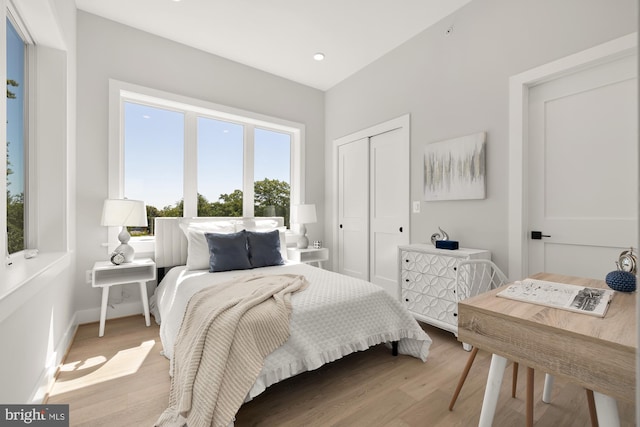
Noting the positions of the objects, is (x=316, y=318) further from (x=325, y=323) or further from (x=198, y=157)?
(x=198, y=157)

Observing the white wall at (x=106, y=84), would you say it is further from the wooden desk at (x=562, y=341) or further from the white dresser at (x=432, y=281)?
the wooden desk at (x=562, y=341)

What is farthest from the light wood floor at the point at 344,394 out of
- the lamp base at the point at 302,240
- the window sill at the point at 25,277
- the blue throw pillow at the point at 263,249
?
the lamp base at the point at 302,240

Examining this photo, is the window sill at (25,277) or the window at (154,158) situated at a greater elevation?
the window at (154,158)

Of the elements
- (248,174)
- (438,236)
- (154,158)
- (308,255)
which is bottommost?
(308,255)

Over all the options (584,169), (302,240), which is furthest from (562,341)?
(302,240)

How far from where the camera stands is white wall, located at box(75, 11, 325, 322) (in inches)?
112

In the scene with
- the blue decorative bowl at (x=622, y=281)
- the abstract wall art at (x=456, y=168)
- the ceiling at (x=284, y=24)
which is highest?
the ceiling at (x=284, y=24)

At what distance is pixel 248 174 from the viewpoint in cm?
396

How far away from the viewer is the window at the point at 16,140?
1781 millimetres

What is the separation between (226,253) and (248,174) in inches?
60.5

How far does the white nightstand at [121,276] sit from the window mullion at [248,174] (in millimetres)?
1397

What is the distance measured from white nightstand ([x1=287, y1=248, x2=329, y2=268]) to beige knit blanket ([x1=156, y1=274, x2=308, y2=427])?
6.14ft

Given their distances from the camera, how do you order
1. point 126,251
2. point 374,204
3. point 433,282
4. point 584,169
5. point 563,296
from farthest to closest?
point 374,204 < point 126,251 < point 433,282 < point 584,169 < point 563,296

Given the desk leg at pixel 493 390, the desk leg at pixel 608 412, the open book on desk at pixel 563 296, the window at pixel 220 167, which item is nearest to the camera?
the desk leg at pixel 608 412
